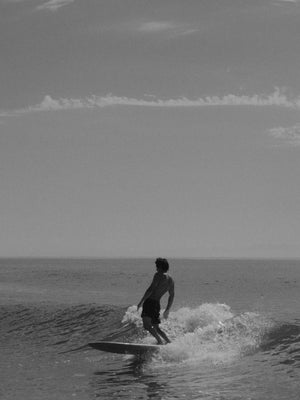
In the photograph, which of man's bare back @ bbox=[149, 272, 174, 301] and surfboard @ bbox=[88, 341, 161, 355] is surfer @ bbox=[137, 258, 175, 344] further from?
surfboard @ bbox=[88, 341, 161, 355]

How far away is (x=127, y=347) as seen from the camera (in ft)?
56.3

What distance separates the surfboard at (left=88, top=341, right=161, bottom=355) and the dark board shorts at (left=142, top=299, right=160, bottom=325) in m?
0.77

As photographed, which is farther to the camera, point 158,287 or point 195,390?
point 158,287

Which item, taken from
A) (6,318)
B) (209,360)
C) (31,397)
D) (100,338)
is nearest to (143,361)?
(209,360)

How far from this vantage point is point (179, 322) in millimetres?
23656

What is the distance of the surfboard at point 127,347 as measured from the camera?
55.5 feet

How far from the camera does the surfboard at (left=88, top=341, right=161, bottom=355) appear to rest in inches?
666

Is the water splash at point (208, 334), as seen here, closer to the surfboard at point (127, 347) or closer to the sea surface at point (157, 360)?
the sea surface at point (157, 360)

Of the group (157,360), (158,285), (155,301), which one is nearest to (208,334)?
(155,301)

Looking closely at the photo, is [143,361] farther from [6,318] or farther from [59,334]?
[6,318]

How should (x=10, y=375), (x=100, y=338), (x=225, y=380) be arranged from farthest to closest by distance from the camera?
(x=100, y=338) < (x=10, y=375) < (x=225, y=380)

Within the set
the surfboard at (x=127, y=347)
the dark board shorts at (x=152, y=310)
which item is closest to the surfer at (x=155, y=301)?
the dark board shorts at (x=152, y=310)

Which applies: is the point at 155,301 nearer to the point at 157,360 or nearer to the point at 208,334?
the point at 157,360

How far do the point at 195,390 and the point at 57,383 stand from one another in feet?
10.8
